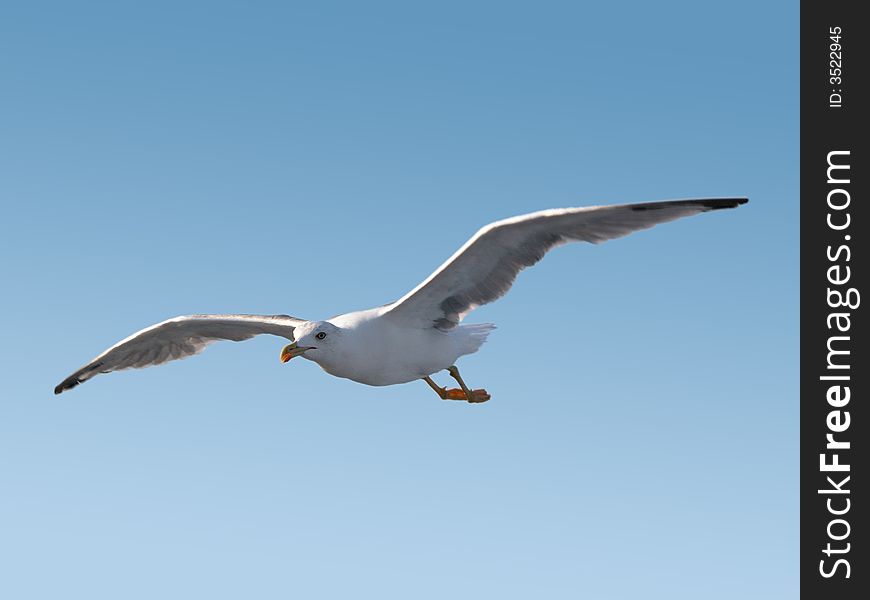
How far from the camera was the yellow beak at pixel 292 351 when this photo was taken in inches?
450

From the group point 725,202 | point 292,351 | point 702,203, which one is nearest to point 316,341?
point 292,351

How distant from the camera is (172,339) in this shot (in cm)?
1568

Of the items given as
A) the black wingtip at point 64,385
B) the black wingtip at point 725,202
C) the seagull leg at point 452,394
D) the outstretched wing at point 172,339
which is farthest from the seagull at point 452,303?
the black wingtip at point 64,385

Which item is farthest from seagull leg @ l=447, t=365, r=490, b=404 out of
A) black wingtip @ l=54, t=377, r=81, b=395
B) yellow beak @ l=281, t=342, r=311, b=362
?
black wingtip @ l=54, t=377, r=81, b=395

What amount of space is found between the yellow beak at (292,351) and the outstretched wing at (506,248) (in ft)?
3.83

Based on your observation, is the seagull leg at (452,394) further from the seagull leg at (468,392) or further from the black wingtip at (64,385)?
the black wingtip at (64,385)

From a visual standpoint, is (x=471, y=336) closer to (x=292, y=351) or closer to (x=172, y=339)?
(x=292, y=351)

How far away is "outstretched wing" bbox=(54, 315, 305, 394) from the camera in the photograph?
14.6 metres

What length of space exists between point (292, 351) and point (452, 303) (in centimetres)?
214

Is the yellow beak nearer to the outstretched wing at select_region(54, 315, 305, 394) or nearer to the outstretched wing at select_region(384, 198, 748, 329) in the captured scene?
the outstretched wing at select_region(384, 198, 748, 329)

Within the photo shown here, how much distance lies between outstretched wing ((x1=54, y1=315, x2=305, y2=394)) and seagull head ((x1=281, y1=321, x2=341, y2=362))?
8.47 feet
